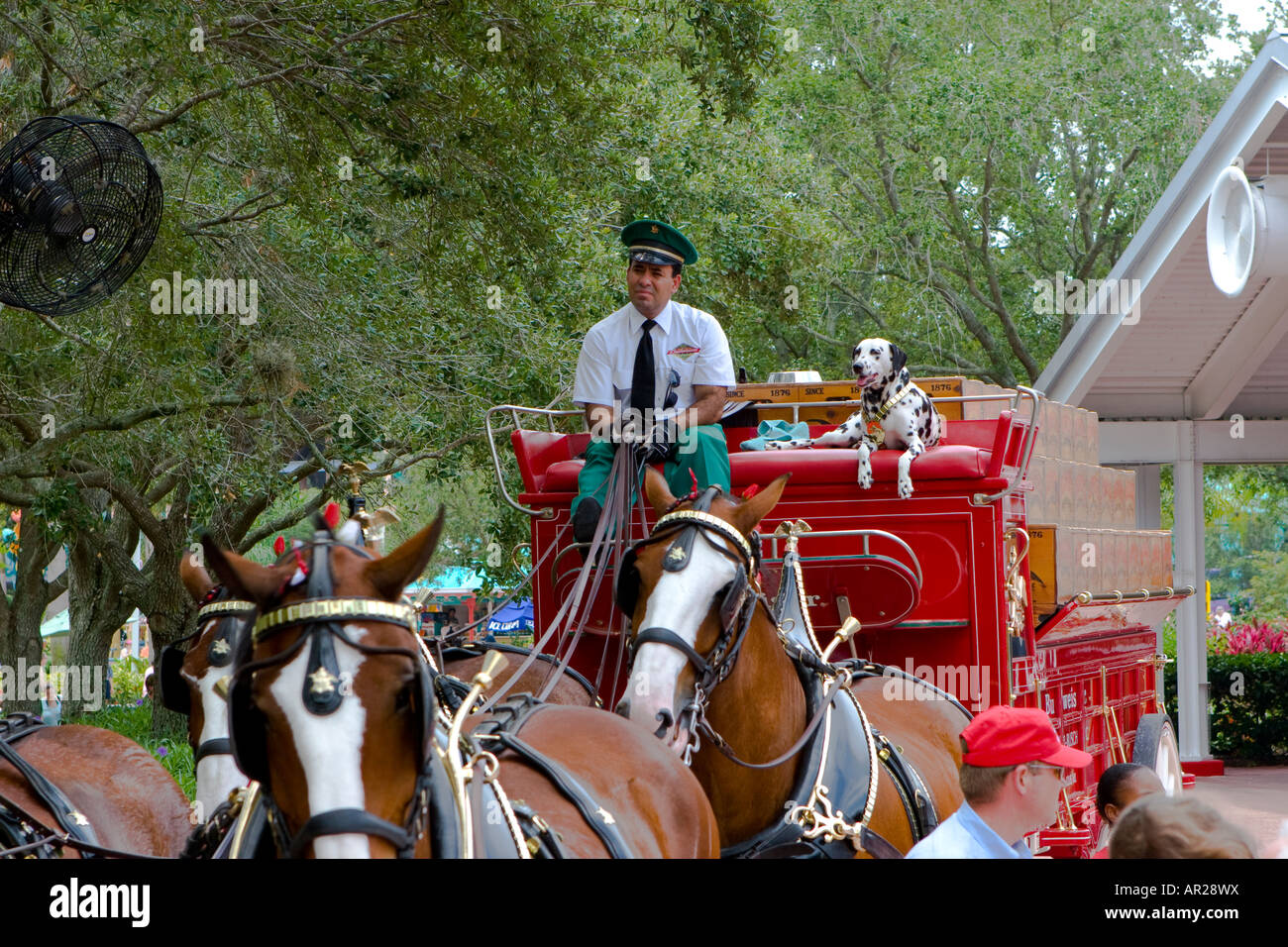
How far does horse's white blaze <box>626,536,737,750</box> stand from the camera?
4.15 m

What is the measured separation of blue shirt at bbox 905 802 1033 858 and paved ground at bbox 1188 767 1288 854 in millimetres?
7496

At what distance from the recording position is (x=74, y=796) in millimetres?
4957

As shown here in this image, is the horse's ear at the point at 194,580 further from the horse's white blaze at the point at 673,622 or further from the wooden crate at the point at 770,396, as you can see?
the wooden crate at the point at 770,396

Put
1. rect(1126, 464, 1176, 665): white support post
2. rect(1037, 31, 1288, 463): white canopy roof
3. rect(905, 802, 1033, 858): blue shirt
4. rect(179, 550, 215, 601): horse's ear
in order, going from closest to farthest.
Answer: rect(905, 802, 1033, 858): blue shirt → rect(179, 550, 215, 601): horse's ear → rect(1037, 31, 1288, 463): white canopy roof → rect(1126, 464, 1176, 665): white support post

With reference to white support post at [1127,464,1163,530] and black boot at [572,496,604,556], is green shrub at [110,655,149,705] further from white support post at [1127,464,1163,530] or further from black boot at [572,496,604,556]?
black boot at [572,496,604,556]

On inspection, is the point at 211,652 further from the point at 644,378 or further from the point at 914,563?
the point at 914,563

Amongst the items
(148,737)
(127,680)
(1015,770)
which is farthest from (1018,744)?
(127,680)

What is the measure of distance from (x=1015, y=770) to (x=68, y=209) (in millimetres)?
4653

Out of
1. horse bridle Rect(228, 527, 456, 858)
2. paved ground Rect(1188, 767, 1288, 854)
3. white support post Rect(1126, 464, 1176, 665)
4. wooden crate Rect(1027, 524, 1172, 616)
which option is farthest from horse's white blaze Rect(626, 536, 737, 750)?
white support post Rect(1126, 464, 1176, 665)

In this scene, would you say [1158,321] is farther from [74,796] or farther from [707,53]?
[74,796]

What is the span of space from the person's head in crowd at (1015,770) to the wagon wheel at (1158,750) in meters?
4.97

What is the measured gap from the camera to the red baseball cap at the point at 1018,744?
353cm
